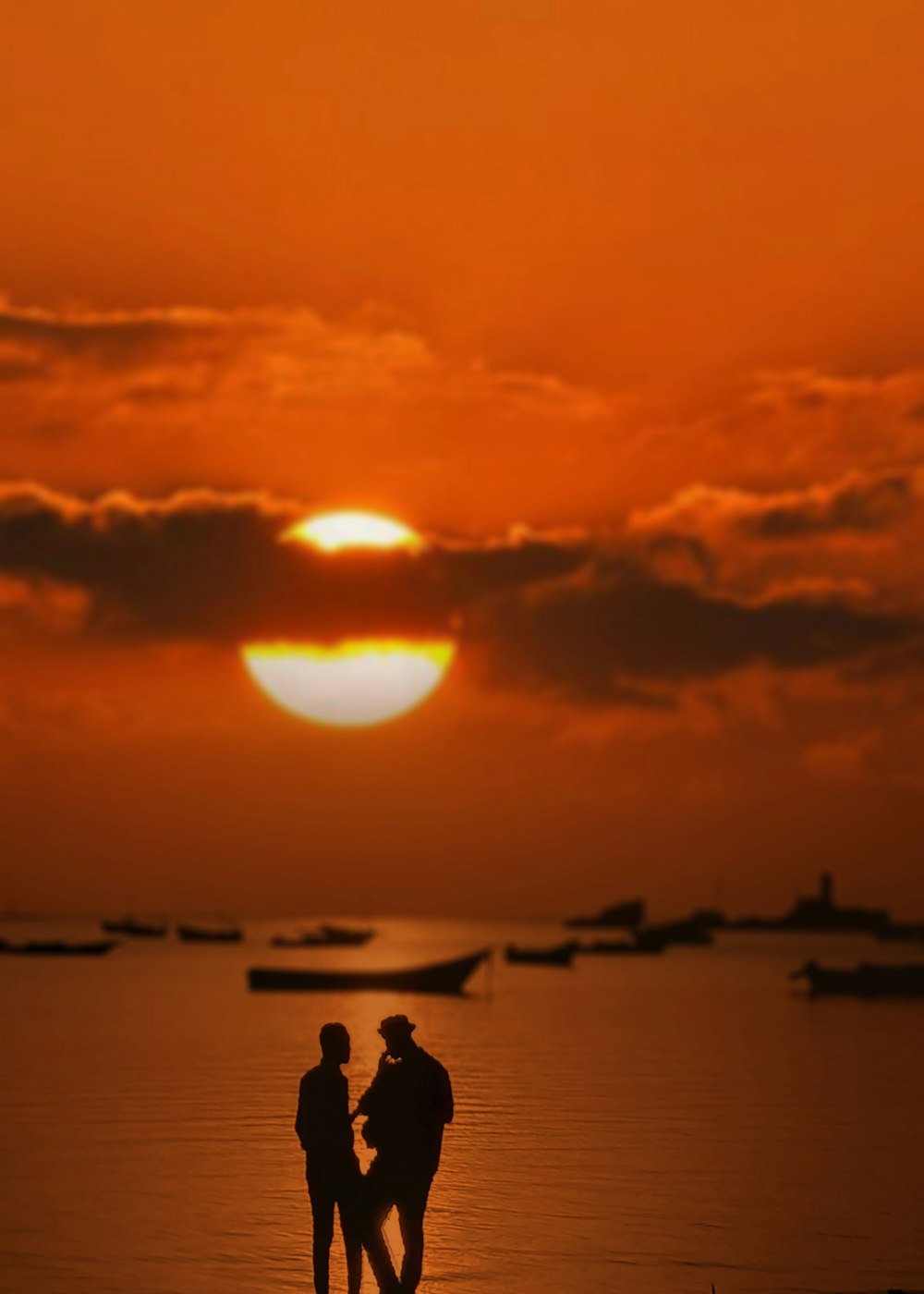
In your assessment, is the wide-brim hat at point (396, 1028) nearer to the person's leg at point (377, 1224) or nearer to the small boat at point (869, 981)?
the person's leg at point (377, 1224)

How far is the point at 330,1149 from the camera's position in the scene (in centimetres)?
1688

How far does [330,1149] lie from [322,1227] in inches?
32.6

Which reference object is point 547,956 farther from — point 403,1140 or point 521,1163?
point 403,1140

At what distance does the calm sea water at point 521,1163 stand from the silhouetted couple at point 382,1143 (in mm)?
5668

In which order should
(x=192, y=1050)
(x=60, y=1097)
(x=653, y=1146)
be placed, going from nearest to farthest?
(x=653, y=1146) < (x=60, y=1097) < (x=192, y=1050)

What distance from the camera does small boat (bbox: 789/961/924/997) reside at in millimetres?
121750

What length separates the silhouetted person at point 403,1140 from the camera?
55.3 feet

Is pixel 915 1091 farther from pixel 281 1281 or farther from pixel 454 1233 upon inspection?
pixel 281 1281

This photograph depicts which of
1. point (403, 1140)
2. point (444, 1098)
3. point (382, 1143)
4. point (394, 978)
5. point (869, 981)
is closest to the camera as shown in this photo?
point (403, 1140)

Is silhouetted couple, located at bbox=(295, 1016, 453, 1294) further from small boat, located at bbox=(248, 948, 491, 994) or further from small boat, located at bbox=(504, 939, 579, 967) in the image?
small boat, located at bbox=(504, 939, 579, 967)

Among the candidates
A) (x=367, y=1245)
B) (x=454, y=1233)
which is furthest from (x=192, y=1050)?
(x=367, y=1245)

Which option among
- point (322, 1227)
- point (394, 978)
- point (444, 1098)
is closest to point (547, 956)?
point (394, 978)

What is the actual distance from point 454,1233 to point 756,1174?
433 inches

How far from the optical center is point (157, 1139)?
41.2 metres
